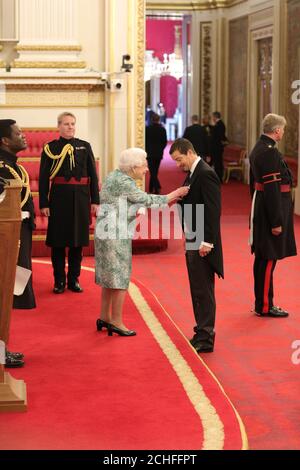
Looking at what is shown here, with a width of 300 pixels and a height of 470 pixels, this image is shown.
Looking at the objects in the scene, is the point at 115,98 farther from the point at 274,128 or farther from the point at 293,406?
the point at 293,406

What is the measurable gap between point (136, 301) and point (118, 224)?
152cm

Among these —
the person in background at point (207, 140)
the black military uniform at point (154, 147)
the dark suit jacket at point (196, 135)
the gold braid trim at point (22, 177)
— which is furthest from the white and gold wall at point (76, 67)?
the person in background at point (207, 140)

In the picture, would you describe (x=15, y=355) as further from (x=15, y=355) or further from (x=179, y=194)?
(x=179, y=194)

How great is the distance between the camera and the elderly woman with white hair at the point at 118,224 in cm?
698

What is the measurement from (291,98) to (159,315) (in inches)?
410

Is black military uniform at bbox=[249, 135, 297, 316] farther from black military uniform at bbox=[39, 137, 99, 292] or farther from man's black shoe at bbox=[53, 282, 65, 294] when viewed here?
man's black shoe at bbox=[53, 282, 65, 294]

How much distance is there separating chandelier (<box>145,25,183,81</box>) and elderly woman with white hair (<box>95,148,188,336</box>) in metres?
26.0

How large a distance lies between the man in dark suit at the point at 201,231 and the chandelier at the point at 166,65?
85.9 feet

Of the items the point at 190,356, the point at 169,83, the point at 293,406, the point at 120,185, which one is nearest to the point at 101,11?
the point at 120,185

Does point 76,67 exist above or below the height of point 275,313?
above

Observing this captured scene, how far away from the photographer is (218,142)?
2111cm

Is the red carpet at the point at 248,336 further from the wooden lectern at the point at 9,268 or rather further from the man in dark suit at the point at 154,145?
the man in dark suit at the point at 154,145

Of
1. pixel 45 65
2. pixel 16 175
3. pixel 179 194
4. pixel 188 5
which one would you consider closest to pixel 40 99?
pixel 45 65

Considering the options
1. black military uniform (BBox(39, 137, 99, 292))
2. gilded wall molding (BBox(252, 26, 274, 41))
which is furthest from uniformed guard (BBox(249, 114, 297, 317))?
gilded wall molding (BBox(252, 26, 274, 41))
